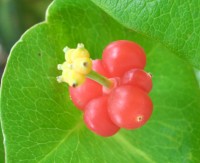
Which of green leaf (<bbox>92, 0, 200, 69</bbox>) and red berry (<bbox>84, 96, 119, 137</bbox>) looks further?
red berry (<bbox>84, 96, 119, 137</bbox>)

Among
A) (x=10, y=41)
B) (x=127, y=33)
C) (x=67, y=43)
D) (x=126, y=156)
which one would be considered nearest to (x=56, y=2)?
(x=67, y=43)

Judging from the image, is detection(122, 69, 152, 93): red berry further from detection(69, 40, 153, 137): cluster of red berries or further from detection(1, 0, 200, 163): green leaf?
detection(1, 0, 200, 163): green leaf

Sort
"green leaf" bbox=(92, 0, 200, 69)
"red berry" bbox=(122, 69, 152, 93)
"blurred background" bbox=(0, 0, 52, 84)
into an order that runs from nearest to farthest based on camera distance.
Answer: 1. "green leaf" bbox=(92, 0, 200, 69)
2. "red berry" bbox=(122, 69, 152, 93)
3. "blurred background" bbox=(0, 0, 52, 84)

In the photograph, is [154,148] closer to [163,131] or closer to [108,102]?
[163,131]

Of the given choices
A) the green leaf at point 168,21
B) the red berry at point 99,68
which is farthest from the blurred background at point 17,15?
the green leaf at point 168,21

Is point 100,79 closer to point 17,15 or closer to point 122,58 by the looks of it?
point 122,58

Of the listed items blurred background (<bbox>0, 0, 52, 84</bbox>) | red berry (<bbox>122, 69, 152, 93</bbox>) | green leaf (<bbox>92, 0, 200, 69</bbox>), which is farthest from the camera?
blurred background (<bbox>0, 0, 52, 84</bbox>)

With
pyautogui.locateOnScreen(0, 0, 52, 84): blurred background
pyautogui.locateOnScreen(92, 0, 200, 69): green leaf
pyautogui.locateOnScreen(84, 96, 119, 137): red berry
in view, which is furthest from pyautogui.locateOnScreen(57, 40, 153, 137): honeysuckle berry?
pyautogui.locateOnScreen(0, 0, 52, 84): blurred background

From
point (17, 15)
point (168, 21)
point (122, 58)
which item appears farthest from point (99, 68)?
point (17, 15)
